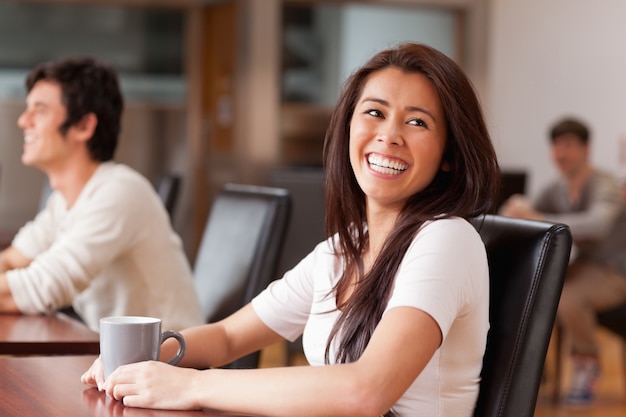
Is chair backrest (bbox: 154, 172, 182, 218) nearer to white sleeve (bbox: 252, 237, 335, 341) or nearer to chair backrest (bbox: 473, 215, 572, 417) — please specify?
white sleeve (bbox: 252, 237, 335, 341)

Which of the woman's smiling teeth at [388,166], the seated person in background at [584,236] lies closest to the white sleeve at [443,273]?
the woman's smiling teeth at [388,166]

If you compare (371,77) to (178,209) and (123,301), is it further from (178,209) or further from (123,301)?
(178,209)

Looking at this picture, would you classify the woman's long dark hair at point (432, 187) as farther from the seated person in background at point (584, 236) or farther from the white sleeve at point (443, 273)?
the seated person in background at point (584, 236)

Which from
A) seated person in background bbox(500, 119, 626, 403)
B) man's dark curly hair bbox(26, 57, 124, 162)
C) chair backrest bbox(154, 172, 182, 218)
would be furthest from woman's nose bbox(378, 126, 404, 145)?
seated person in background bbox(500, 119, 626, 403)

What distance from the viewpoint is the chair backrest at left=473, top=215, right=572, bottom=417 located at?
1418mm

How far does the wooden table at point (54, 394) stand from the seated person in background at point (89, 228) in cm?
62

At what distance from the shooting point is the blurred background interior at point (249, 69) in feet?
22.0

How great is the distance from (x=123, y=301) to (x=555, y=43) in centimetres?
457

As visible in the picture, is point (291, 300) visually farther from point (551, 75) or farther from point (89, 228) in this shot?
point (551, 75)

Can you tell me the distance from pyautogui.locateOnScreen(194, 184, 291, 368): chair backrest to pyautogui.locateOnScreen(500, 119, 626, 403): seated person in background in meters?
2.08

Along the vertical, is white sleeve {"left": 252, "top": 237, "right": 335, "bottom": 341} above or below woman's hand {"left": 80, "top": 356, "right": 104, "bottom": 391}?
above

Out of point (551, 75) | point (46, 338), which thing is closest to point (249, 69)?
point (551, 75)

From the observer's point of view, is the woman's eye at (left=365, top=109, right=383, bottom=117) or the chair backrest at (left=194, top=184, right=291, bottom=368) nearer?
the woman's eye at (left=365, top=109, right=383, bottom=117)

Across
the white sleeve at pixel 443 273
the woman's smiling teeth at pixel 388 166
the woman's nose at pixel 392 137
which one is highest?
the woman's nose at pixel 392 137
